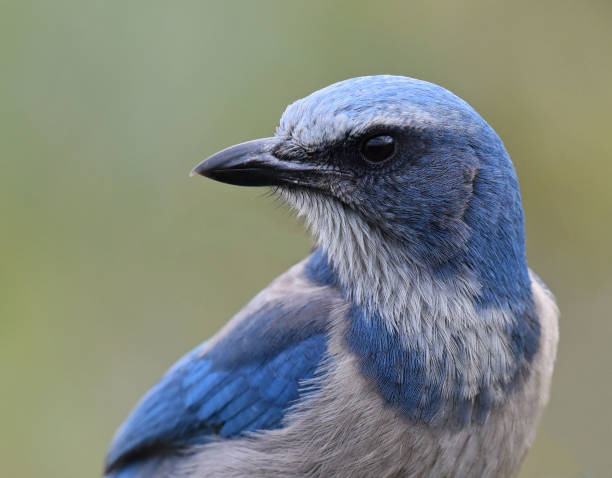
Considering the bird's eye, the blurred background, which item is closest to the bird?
the bird's eye

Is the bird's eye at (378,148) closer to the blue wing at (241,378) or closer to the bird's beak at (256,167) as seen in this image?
the bird's beak at (256,167)

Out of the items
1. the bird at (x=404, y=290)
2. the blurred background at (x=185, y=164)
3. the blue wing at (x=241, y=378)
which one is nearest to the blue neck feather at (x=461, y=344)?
the bird at (x=404, y=290)

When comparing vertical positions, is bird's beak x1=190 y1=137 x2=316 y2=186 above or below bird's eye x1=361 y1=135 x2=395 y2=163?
above

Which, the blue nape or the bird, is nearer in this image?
the bird

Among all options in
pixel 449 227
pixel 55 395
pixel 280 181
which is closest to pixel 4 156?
pixel 55 395

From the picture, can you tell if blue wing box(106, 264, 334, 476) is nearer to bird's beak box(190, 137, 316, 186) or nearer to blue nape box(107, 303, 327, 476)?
blue nape box(107, 303, 327, 476)

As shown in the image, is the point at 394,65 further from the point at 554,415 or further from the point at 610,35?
the point at 554,415

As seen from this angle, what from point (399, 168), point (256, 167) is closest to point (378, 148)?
point (399, 168)
